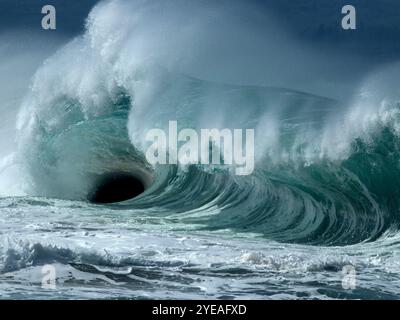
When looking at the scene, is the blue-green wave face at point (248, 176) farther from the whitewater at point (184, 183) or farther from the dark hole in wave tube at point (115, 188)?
the dark hole in wave tube at point (115, 188)

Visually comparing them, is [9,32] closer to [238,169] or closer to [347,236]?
[238,169]

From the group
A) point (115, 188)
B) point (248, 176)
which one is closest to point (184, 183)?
point (248, 176)

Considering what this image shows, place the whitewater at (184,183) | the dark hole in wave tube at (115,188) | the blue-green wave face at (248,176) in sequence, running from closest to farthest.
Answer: the whitewater at (184,183) → the blue-green wave face at (248,176) → the dark hole in wave tube at (115,188)

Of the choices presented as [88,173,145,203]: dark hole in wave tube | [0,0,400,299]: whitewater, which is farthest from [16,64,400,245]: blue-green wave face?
[88,173,145,203]: dark hole in wave tube

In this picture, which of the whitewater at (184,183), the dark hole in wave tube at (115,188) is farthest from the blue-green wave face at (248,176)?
the dark hole in wave tube at (115,188)

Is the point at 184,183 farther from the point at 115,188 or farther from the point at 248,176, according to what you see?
the point at 115,188

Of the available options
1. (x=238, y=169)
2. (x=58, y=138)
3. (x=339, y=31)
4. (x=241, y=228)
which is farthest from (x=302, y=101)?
(x=339, y=31)
